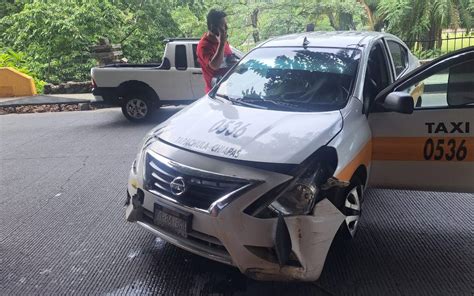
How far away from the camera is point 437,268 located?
10.1 feet

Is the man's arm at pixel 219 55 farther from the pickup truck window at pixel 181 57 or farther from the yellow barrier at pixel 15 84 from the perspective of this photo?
the yellow barrier at pixel 15 84

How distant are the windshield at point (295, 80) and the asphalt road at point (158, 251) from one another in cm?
123

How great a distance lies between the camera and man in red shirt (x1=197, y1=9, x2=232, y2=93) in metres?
5.06

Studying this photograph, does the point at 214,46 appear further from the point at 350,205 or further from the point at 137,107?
the point at 137,107

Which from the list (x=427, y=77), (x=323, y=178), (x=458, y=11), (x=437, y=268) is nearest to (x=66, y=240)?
(x=323, y=178)

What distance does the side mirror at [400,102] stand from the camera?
3.16m

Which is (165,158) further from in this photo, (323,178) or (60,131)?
(60,131)

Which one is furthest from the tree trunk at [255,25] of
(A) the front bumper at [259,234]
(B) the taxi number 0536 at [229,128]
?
(A) the front bumper at [259,234]

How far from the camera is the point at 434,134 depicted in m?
3.36

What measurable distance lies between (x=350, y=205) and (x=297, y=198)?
78 centimetres

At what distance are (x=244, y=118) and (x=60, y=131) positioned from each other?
19.9ft

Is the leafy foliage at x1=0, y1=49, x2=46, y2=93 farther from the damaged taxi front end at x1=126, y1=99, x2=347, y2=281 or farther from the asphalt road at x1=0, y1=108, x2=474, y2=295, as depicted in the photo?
the damaged taxi front end at x1=126, y1=99, x2=347, y2=281

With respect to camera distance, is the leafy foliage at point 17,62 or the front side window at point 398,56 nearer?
the front side window at point 398,56

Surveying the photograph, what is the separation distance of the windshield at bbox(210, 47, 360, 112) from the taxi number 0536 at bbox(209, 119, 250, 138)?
410 millimetres
